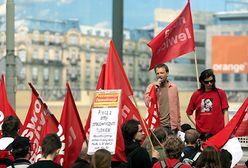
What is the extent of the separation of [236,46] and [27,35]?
852cm

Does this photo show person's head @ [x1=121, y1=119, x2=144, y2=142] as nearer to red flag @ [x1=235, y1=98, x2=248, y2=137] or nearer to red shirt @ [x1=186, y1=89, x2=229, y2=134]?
red flag @ [x1=235, y1=98, x2=248, y2=137]

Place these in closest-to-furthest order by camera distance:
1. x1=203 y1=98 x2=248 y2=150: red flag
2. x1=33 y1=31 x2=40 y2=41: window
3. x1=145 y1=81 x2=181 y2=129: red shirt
Result: x1=203 y1=98 x2=248 y2=150: red flag < x1=145 y1=81 x2=181 y2=129: red shirt < x1=33 y1=31 x2=40 y2=41: window

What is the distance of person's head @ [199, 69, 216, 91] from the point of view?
8.60 metres

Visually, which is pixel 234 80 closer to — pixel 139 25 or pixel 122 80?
pixel 139 25

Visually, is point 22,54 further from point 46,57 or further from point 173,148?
point 173,148

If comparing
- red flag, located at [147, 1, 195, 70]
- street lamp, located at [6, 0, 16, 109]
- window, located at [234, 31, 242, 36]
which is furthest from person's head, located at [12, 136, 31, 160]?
window, located at [234, 31, 242, 36]

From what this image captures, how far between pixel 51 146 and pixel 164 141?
1.60m

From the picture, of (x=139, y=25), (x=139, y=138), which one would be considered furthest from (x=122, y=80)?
(x=139, y=25)

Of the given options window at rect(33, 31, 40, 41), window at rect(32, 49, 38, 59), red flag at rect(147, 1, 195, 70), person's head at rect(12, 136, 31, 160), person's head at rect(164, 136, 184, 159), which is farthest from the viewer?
window at rect(33, 31, 40, 41)

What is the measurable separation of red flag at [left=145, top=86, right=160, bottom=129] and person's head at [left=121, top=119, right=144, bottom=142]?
1.74 m

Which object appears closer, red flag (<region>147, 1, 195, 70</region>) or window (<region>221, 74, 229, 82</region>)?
red flag (<region>147, 1, 195, 70</region>)

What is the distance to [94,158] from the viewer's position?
5973 mm

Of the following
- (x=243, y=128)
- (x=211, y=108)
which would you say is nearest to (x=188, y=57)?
(x=211, y=108)

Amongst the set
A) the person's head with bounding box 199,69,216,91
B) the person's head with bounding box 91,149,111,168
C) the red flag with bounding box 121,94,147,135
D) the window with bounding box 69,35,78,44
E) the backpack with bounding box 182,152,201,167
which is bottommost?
the backpack with bounding box 182,152,201,167
